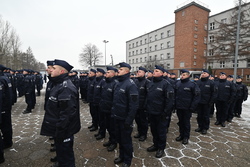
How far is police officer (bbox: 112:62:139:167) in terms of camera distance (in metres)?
2.86

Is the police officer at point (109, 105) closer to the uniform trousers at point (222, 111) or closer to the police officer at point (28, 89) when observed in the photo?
the uniform trousers at point (222, 111)

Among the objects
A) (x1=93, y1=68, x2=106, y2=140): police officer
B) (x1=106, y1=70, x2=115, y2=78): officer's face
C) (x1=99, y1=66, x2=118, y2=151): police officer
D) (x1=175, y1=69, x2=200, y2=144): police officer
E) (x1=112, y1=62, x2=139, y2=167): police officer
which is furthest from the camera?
(x1=93, y1=68, x2=106, y2=140): police officer

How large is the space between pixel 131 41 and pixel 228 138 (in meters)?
50.8

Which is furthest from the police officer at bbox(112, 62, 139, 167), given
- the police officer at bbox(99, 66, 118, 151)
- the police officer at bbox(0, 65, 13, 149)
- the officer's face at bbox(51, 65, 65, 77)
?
the police officer at bbox(0, 65, 13, 149)

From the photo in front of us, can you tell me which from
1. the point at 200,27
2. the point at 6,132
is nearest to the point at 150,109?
the point at 6,132

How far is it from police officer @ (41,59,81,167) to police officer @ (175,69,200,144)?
319 centimetres

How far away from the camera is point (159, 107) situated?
11.6 feet

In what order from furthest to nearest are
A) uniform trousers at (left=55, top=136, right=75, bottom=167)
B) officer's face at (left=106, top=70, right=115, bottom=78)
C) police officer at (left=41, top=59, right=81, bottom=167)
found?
officer's face at (left=106, top=70, right=115, bottom=78) → uniform trousers at (left=55, top=136, right=75, bottom=167) → police officer at (left=41, top=59, right=81, bottom=167)

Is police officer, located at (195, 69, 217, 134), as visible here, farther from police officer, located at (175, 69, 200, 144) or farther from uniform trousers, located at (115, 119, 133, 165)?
uniform trousers, located at (115, 119, 133, 165)

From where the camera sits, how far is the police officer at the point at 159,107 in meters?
3.42

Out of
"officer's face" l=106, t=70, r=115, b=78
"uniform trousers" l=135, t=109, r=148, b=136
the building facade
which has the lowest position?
"uniform trousers" l=135, t=109, r=148, b=136

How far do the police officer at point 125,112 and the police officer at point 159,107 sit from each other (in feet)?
2.82

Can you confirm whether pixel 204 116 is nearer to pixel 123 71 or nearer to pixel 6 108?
pixel 123 71

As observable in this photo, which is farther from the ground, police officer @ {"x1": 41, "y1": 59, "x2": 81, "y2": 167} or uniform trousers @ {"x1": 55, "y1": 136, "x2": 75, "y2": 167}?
police officer @ {"x1": 41, "y1": 59, "x2": 81, "y2": 167}
